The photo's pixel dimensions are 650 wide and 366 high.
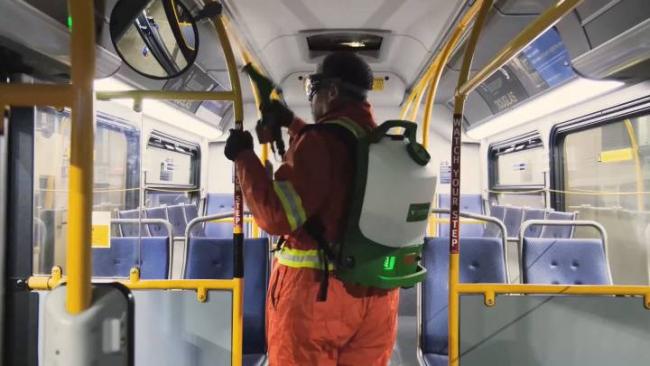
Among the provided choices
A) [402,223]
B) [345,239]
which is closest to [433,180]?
[402,223]

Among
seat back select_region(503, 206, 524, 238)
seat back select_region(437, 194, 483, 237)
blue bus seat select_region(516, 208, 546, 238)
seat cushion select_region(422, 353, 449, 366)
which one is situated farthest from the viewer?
seat back select_region(437, 194, 483, 237)

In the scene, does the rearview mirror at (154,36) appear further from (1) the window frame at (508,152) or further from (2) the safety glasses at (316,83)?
(1) the window frame at (508,152)

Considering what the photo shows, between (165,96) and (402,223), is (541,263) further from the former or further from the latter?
(165,96)

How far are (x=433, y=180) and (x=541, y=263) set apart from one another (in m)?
1.67

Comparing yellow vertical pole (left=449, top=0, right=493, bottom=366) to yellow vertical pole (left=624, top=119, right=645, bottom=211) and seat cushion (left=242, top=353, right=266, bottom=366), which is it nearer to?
seat cushion (left=242, top=353, right=266, bottom=366)

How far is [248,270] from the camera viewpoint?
2607 millimetres

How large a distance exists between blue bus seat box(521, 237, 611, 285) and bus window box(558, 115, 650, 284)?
4.39 feet

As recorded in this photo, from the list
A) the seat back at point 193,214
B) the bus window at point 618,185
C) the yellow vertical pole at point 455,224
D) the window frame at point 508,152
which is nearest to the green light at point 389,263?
the yellow vertical pole at point 455,224

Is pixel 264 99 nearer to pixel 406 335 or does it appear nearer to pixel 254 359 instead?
pixel 254 359

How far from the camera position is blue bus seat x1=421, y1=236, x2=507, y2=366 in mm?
2594

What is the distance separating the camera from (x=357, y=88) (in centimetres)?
166

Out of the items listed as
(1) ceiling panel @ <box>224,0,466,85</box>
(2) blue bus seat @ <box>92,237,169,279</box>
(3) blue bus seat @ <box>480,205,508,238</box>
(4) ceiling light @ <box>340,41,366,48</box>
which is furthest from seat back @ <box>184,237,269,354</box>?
(3) blue bus seat @ <box>480,205,508,238</box>

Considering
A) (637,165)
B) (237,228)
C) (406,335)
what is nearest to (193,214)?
(406,335)

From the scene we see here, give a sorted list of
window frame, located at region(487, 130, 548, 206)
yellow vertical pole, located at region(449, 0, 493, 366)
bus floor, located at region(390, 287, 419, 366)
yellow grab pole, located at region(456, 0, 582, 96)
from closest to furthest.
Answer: yellow grab pole, located at region(456, 0, 582, 96), yellow vertical pole, located at region(449, 0, 493, 366), bus floor, located at region(390, 287, 419, 366), window frame, located at region(487, 130, 548, 206)
